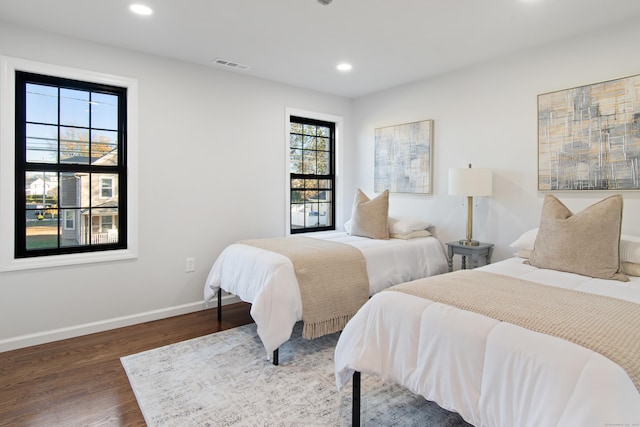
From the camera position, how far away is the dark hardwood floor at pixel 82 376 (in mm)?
2010

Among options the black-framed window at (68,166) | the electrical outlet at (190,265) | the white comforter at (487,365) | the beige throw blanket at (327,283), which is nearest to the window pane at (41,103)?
the black-framed window at (68,166)

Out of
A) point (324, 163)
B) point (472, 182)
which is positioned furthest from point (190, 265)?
point (472, 182)

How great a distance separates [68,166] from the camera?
310cm

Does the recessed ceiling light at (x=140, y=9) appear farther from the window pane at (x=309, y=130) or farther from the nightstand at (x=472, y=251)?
the nightstand at (x=472, y=251)

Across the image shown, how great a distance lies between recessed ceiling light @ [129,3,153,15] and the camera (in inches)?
99.1

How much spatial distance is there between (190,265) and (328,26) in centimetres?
252

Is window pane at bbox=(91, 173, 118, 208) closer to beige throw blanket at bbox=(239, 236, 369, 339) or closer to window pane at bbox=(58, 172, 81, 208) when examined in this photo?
window pane at bbox=(58, 172, 81, 208)

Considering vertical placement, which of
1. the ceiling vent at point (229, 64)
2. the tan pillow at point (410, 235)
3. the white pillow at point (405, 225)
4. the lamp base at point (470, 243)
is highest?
the ceiling vent at point (229, 64)

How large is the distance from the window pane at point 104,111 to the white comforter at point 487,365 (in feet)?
9.27

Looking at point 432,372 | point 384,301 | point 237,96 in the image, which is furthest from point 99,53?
point 432,372

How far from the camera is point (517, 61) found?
335 cm

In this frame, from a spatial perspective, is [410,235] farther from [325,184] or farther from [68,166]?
[68,166]

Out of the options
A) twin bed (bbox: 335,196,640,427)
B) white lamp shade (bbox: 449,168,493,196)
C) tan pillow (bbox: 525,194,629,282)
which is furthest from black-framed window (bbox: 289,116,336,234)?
tan pillow (bbox: 525,194,629,282)

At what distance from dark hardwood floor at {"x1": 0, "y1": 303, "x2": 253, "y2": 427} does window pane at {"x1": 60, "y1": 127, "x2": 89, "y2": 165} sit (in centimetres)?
149
